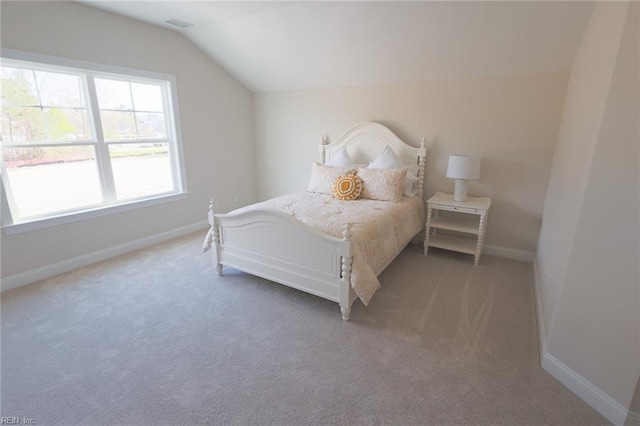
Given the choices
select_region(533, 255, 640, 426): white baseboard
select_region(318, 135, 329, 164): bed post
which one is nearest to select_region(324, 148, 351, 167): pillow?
select_region(318, 135, 329, 164): bed post

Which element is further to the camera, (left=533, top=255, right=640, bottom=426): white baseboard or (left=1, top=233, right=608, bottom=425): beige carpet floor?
(left=1, top=233, right=608, bottom=425): beige carpet floor

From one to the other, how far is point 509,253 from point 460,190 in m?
0.98

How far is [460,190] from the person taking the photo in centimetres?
341

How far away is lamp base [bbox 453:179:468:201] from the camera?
3395mm

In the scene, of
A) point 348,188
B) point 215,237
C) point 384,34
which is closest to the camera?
point 215,237

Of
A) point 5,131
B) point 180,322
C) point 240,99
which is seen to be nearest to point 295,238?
point 180,322

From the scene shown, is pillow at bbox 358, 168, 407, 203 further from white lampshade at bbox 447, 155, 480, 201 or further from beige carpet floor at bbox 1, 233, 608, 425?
beige carpet floor at bbox 1, 233, 608, 425

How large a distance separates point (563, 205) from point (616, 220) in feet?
2.46

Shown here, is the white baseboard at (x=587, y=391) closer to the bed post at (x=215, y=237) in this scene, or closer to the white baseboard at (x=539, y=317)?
the white baseboard at (x=539, y=317)

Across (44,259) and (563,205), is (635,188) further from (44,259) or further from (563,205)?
(44,259)

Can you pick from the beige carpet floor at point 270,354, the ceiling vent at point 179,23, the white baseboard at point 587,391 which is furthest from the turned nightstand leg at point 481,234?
the ceiling vent at point 179,23

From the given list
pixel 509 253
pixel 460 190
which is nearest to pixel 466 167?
pixel 460 190

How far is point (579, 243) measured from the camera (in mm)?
1658

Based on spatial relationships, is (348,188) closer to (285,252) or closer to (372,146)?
(372,146)
